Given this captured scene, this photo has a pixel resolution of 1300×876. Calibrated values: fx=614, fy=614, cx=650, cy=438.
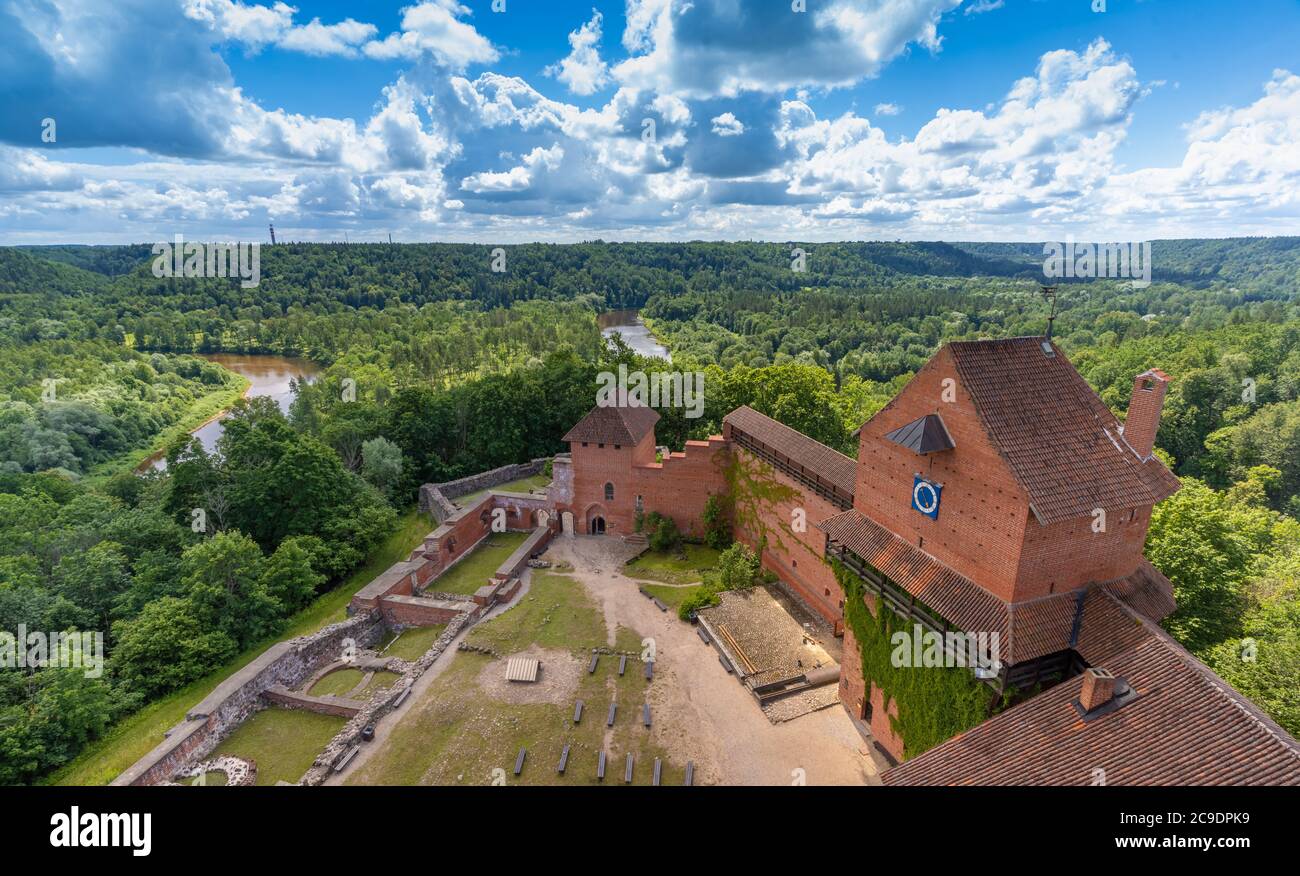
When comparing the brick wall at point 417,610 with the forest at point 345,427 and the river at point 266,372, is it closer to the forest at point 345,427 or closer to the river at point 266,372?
the forest at point 345,427

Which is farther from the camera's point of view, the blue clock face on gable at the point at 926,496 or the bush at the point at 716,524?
the bush at the point at 716,524

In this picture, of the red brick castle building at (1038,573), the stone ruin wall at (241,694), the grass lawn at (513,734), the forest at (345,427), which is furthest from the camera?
the forest at (345,427)

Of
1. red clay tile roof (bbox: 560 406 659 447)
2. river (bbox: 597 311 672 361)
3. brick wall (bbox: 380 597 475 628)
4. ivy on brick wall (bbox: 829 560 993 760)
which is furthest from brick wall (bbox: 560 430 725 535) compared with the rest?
river (bbox: 597 311 672 361)

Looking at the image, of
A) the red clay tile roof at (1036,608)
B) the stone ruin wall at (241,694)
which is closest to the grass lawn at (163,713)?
the stone ruin wall at (241,694)

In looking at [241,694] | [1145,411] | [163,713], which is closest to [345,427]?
[163,713]

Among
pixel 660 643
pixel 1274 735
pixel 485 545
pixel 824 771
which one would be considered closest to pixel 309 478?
pixel 485 545

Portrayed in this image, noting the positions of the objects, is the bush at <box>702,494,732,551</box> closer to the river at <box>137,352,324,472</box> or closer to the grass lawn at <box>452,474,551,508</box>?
→ the grass lawn at <box>452,474,551,508</box>
